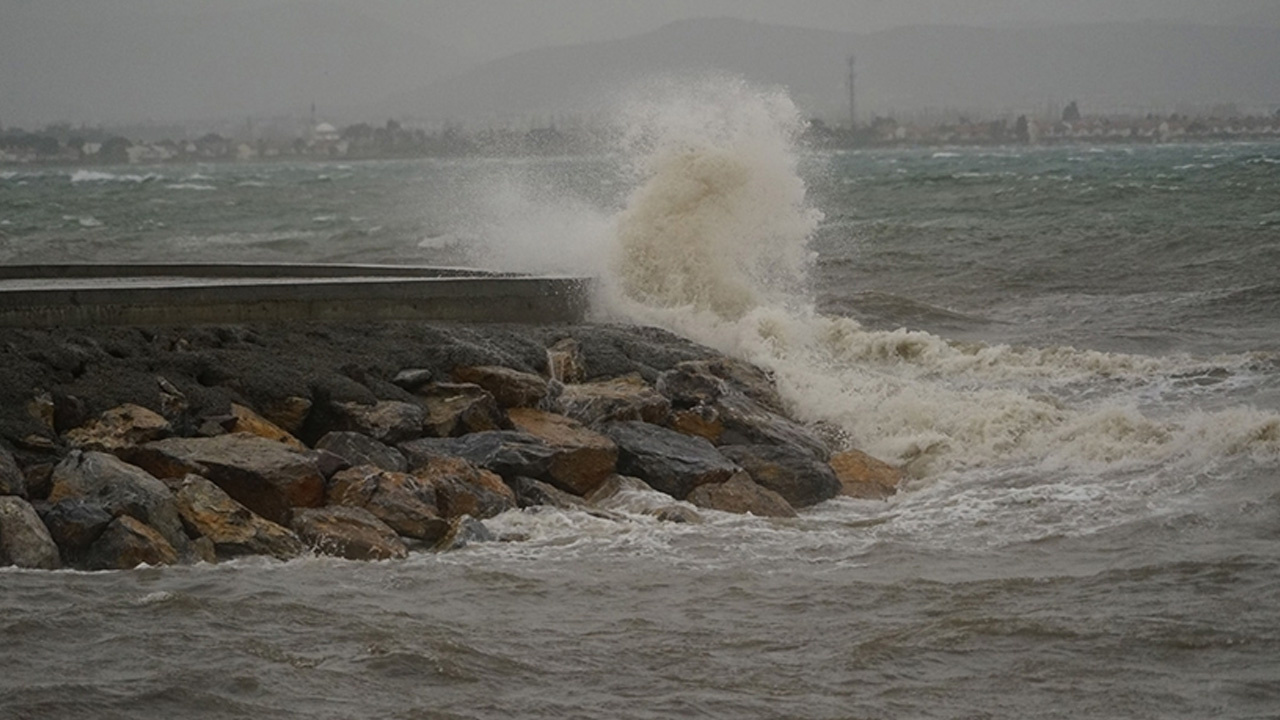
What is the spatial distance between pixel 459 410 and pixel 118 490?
259 cm

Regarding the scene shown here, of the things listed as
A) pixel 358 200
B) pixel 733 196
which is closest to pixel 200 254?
pixel 733 196

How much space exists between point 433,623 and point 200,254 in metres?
26.9

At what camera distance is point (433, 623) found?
26.7 feet

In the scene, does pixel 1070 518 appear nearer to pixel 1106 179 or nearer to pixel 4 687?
pixel 4 687

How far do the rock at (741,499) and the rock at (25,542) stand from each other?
3.69 metres

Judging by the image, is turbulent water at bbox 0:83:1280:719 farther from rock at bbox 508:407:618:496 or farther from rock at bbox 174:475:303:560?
rock at bbox 508:407:618:496

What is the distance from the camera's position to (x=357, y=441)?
34.8 feet

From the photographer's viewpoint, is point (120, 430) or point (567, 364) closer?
point (120, 430)

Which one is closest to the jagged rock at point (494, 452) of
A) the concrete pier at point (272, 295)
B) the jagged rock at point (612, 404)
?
the jagged rock at point (612, 404)

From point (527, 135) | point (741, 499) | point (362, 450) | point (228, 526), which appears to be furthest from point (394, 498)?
point (527, 135)

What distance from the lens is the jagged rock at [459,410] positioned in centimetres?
1123

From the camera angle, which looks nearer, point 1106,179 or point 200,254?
point 200,254

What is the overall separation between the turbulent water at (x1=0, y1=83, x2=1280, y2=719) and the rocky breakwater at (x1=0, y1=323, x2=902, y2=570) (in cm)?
35

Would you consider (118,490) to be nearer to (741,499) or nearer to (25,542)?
(25,542)
